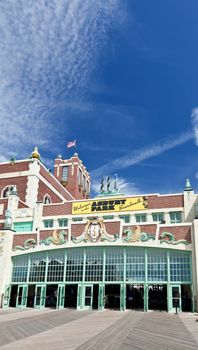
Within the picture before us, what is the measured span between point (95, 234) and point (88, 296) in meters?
5.05

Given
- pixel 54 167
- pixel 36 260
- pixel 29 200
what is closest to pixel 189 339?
pixel 36 260

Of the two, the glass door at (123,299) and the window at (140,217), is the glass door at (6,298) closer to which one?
the glass door at (123,299)

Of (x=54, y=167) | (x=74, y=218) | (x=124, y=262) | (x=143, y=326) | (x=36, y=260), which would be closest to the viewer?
(x=143, y=326)

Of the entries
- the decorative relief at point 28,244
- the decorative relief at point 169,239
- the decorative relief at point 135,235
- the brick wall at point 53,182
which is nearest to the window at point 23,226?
the decorative relief at point 28,244

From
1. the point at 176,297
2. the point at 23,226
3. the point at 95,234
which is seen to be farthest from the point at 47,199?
the point at 176,297

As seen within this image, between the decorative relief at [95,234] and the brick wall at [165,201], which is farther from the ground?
the brick wall at [165,201]

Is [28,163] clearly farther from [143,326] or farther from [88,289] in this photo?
[143,326]

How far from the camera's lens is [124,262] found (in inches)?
1058

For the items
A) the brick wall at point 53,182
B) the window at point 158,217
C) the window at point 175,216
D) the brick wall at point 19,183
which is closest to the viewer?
the window at point 175,216

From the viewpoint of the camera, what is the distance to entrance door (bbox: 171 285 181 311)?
2484 centimetres

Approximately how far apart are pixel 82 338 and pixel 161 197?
72.8 feet

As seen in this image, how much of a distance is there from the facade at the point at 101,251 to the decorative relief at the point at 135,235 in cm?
8

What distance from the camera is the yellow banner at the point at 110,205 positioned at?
33938 millimetres

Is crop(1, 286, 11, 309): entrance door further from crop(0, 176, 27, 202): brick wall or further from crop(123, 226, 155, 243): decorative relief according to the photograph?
crop(0, 176, 27, 202): brick wall
